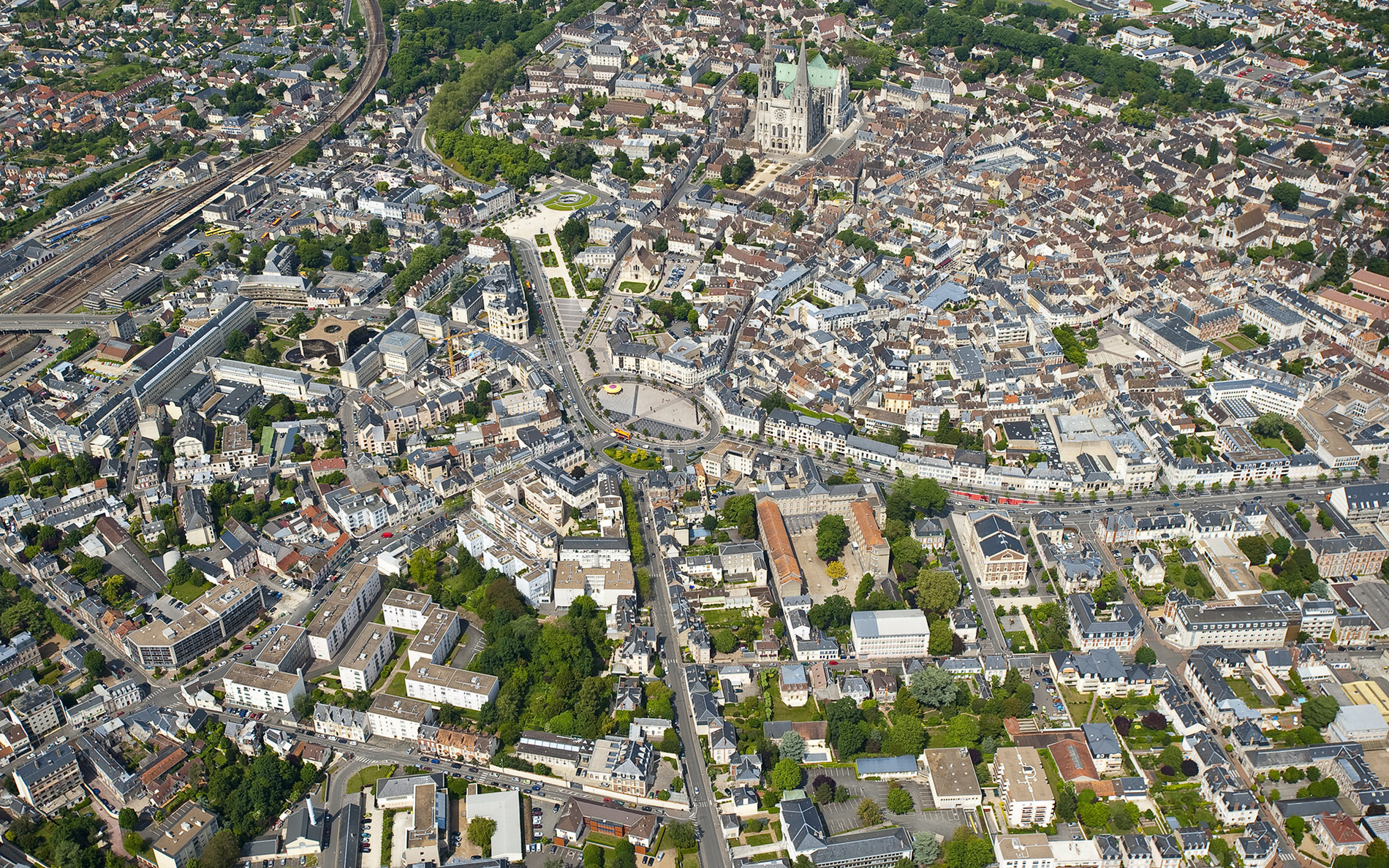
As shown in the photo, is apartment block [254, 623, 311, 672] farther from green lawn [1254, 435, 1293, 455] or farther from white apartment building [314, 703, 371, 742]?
green lawn [1254, 435, 1293, 455]

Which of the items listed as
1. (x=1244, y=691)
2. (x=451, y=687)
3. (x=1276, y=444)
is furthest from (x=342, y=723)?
(x=1276, y=444)

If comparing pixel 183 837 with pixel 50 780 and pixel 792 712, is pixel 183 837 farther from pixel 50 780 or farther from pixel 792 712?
pixel 792 712

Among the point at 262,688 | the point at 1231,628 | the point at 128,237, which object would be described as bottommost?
the point at 1231,628

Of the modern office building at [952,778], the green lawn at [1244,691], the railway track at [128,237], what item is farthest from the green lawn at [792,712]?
the railway track at [128,237]

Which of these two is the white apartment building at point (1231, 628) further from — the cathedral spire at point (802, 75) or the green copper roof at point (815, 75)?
the green copper roof at point (815, 75)

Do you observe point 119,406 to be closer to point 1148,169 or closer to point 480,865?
point 480,865

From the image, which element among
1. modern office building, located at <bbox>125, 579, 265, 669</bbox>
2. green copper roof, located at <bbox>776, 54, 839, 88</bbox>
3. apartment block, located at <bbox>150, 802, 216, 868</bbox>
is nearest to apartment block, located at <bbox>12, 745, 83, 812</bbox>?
apartment block, located at <bbox>150, 802, 216, 868</bbox>

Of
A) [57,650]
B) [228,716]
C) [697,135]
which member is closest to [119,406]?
[57,650]
